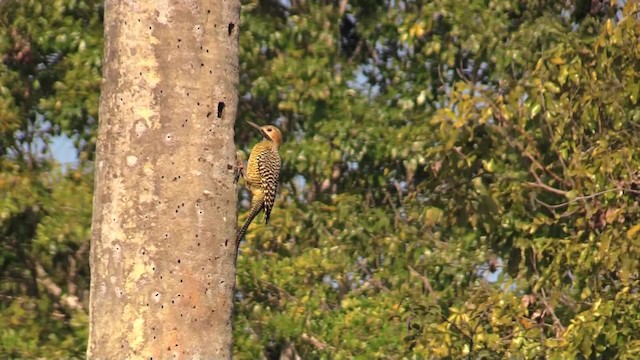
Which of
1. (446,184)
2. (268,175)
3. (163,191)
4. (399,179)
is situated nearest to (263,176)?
(268,175)

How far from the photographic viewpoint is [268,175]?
26.3ft

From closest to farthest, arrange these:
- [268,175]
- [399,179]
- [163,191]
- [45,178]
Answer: [163,191] → [268,175] → [45,178] → [399,179]

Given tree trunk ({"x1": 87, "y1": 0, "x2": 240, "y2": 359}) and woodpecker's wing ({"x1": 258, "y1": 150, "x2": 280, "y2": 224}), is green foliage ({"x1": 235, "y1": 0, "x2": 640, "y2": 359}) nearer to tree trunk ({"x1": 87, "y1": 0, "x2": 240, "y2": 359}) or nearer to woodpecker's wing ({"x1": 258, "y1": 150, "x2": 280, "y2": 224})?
woodpecker's wing ({"x1": 258, "y1": 150, "x2": 280, "y2": 224})

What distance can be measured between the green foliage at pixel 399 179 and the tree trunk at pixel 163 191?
4.96m

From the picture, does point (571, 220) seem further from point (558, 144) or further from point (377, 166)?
point (377, 166)

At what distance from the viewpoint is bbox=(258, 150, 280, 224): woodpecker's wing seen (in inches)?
316

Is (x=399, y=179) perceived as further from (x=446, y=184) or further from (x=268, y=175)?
(x=268, y=175)

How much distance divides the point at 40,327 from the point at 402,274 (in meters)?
2.93

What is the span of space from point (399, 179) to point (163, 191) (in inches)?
347

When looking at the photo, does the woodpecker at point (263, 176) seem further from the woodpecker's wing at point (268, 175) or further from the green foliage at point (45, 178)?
the green foliage at point (45, 178)

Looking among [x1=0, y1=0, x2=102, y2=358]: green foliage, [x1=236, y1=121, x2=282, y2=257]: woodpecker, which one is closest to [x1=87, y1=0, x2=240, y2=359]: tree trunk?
[x1=236, y1=121, x2=282, y2=257]: woodpecker

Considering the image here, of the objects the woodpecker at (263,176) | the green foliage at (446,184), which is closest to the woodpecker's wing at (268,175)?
the woodpecker at (263,176)

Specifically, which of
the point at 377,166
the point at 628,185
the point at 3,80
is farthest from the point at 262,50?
the point at 628,185

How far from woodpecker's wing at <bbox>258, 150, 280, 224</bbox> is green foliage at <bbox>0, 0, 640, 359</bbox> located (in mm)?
1945
